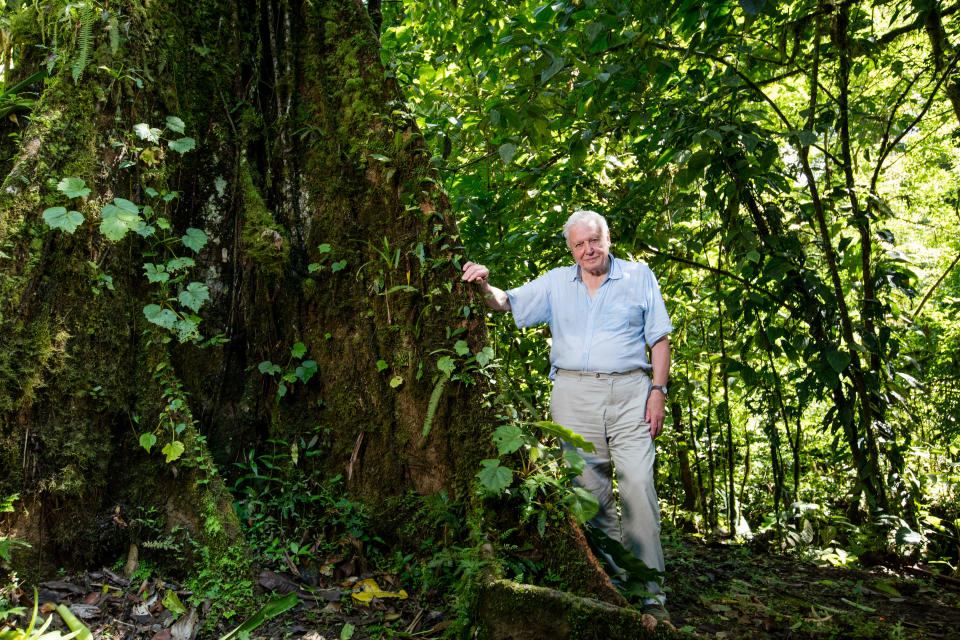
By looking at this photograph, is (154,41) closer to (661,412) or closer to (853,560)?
(661,412)

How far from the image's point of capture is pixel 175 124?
291 centimetres

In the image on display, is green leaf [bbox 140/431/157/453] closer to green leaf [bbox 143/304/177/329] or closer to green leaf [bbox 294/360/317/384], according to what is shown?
green leaf [bbox 143/304/177/329]

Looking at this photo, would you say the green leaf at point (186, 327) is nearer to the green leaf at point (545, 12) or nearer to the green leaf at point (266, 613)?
the green leaf at point (266, 613)

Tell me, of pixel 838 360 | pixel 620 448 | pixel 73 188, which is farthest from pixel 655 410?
pixel 73 188

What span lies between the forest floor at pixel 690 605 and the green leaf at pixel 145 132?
75.4 inches

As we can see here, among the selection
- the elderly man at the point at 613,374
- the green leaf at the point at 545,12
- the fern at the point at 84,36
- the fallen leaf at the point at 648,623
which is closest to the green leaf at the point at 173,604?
the fallen leaf at the point at 648,623

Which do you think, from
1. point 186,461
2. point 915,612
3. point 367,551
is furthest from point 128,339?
point 915,612

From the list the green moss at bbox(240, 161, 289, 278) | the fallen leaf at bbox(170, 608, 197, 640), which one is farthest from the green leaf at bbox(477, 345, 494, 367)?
the fallen leaf at bbox(170, 608, 197, 640)

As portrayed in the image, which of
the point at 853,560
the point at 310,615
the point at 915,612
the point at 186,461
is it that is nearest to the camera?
the point at 310,615

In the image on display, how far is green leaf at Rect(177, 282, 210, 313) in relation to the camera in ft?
9.09

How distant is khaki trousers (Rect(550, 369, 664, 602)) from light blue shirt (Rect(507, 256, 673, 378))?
0.28ft

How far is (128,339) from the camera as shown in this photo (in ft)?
9.18

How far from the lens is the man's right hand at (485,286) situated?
3.05m

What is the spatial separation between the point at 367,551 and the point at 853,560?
393 cm
